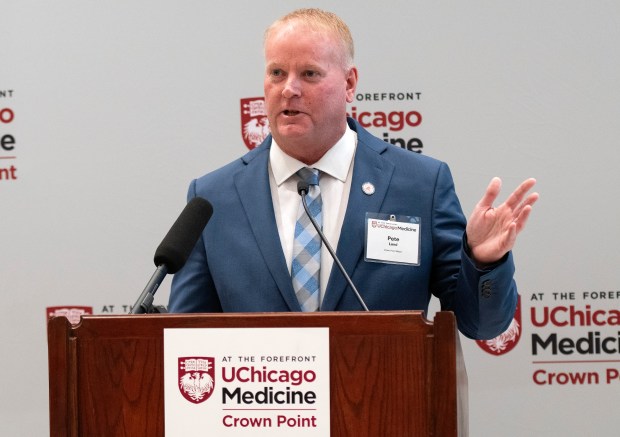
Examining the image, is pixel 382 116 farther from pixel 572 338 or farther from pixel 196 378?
pixel 196 378

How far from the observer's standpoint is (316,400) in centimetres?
147

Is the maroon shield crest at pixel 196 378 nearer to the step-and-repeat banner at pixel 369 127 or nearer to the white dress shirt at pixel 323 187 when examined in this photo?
the white dress shirt at pixel 323 187

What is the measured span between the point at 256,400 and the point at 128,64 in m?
2.21

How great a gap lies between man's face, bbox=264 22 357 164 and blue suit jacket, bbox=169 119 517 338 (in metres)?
0.13

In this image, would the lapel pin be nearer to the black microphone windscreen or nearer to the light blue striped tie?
the light blue striped tie

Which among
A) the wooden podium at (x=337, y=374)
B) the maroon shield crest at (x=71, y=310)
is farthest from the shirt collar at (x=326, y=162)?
the maroon shield crest at (x=71, y=310)

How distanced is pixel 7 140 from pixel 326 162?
5.41ft

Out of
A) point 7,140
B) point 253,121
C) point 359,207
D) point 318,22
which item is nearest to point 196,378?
point 359,207

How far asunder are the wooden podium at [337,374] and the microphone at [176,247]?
128 mm

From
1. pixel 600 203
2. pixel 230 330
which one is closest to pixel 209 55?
pixel 600 203

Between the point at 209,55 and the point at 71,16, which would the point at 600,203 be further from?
the point at 71,16

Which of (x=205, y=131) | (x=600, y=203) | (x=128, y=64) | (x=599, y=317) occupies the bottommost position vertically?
(x=599, y=317)

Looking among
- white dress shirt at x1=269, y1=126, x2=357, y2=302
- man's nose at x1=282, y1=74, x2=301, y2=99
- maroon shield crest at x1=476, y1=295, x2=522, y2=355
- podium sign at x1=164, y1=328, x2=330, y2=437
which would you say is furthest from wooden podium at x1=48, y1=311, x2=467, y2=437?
maroon shield crest at x1=476, y1=295, x2=522, y2=355

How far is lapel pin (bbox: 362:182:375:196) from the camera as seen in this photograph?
225 cm
